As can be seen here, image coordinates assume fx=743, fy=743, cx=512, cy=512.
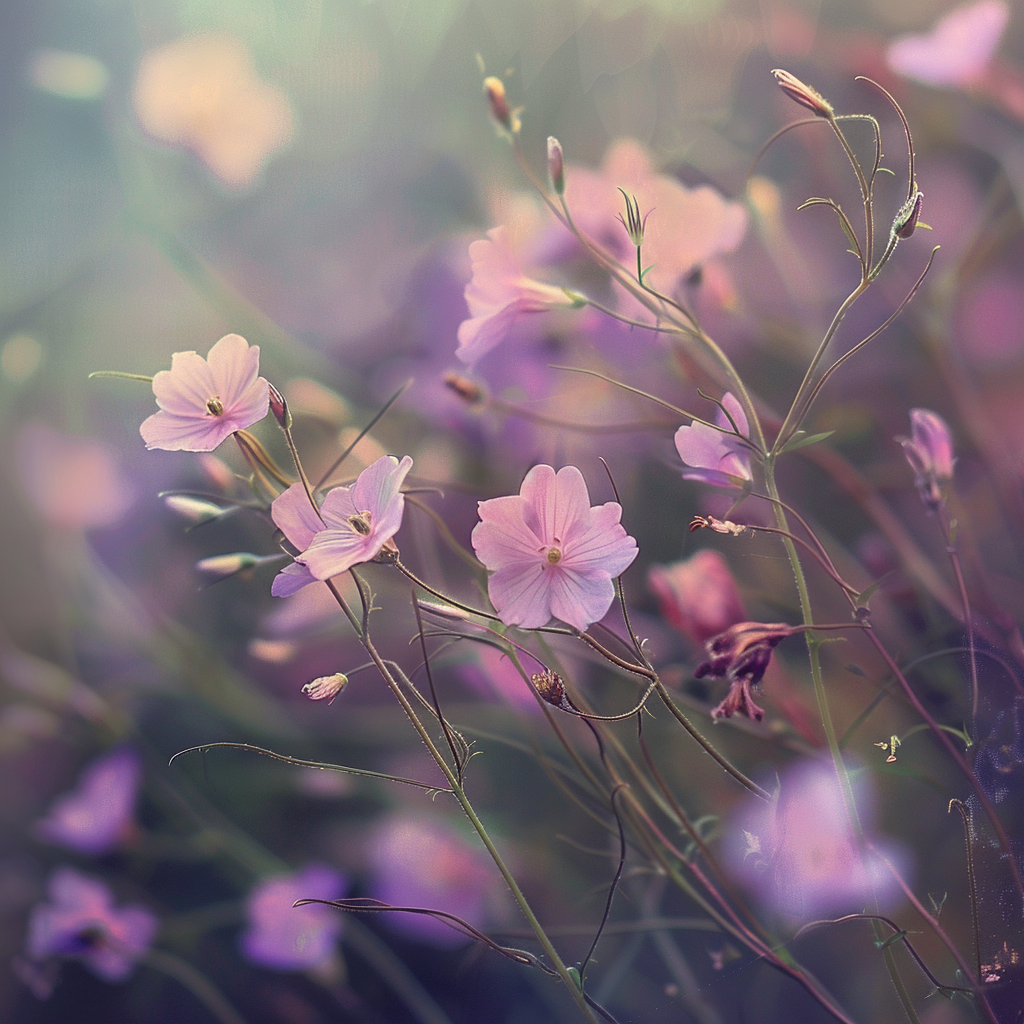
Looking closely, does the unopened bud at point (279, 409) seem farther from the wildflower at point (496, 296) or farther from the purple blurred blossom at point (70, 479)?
the purple blurred blossom at point (70, 479)

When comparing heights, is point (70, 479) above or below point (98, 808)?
above

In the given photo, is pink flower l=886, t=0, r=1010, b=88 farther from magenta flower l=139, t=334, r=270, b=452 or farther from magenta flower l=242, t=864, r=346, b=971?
magenta flower l=242, t=864, r=346, b=971

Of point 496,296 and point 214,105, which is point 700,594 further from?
point 214,105

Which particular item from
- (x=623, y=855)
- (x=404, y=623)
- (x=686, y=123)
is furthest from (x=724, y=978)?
(x=686, y=123)

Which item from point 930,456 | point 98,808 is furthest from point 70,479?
point 930,456

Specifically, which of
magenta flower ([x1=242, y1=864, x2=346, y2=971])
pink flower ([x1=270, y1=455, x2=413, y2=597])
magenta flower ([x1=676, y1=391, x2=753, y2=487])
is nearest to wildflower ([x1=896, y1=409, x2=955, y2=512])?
magenta flower ([x1=676, y1=391, x2=753, y2=487])
